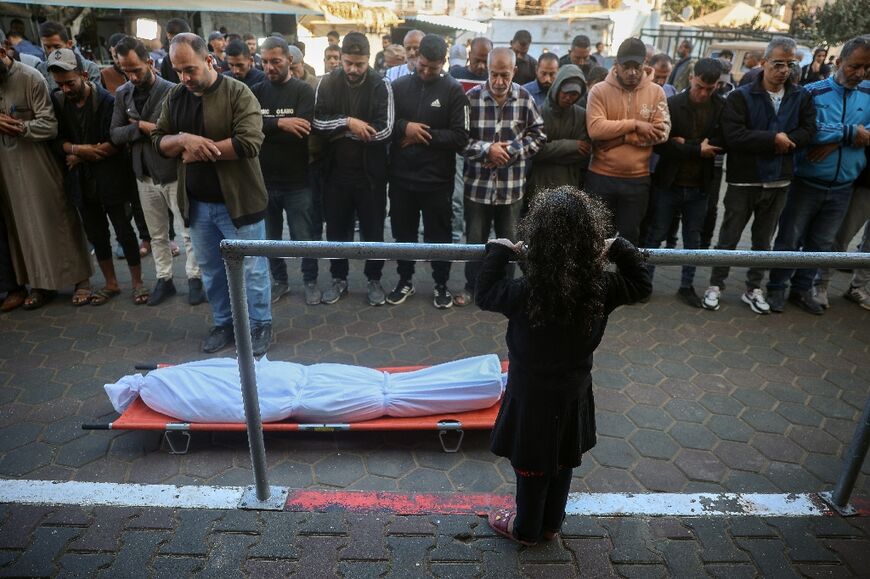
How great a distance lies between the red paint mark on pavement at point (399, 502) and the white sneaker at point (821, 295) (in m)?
Answer: 4.40

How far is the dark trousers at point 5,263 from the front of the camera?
16.7 feet

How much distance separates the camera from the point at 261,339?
465cm

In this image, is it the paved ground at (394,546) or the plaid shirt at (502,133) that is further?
the plaid shirt at (502,133)

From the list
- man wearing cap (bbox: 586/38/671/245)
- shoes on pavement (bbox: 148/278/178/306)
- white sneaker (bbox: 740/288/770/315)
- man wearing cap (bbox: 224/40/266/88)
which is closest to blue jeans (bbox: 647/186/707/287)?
man wearing cap (bbox: 586/38/671/245)

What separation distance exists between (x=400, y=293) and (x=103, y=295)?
110 inches

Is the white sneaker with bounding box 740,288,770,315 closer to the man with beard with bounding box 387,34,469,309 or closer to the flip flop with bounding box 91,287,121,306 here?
the man with beard with bounding box 387,34,469,309

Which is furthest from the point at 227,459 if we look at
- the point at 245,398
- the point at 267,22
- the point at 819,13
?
the point at 819,13

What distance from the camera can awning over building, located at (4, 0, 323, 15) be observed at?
12250 mm

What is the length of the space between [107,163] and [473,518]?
4.48 metres

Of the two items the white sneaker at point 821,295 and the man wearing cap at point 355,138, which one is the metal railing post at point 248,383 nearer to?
the man wearing cap at point 355,138

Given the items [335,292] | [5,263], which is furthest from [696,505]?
[5,263]

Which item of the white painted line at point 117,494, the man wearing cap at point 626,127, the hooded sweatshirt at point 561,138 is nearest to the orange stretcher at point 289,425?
the white painted line at point 117,494

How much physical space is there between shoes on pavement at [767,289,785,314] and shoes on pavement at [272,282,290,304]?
15.6 feet

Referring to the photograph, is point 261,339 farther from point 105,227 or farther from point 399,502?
point 399,502
